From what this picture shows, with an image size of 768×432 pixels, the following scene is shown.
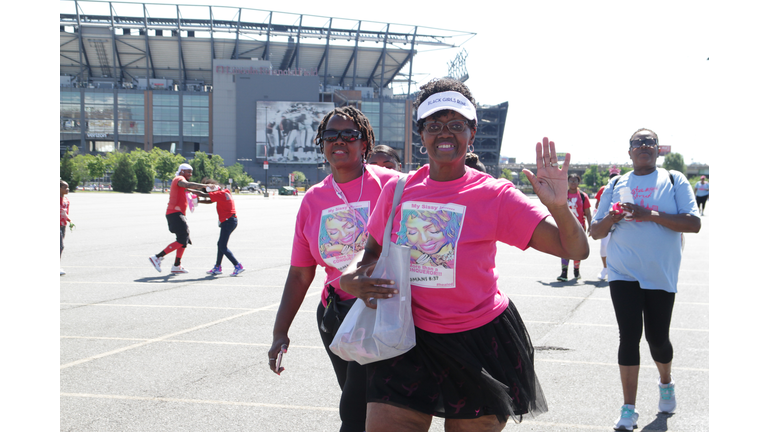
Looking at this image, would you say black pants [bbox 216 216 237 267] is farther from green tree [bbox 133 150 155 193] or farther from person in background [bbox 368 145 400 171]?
green tree [bbox 133 150 155 193]

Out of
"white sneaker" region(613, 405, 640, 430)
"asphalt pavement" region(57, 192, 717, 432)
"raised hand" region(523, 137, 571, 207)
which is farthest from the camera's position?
"asphalt pavement" region(57, 192, 717, 432)

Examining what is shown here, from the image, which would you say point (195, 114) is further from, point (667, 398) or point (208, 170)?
point (667, 398)

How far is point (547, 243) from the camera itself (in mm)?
2248

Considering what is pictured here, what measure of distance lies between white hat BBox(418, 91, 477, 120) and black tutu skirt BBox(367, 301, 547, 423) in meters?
0.87

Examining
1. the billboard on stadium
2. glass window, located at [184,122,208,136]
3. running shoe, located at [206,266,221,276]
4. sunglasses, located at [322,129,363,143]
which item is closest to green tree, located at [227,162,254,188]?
the billboard on stadium

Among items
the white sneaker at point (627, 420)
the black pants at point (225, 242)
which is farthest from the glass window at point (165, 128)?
the white sneaker at point (627, 420)

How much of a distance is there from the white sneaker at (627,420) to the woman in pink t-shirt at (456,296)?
1.61 m

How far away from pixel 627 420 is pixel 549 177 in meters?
2.28

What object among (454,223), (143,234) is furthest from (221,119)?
(454,223)

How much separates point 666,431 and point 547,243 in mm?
2296

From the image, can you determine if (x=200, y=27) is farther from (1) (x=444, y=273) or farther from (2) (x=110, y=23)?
(1) (x=444, y=273)

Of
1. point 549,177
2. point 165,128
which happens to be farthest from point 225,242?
point 165,128

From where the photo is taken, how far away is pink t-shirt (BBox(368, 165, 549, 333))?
232 cm

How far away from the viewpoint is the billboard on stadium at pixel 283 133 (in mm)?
91625
